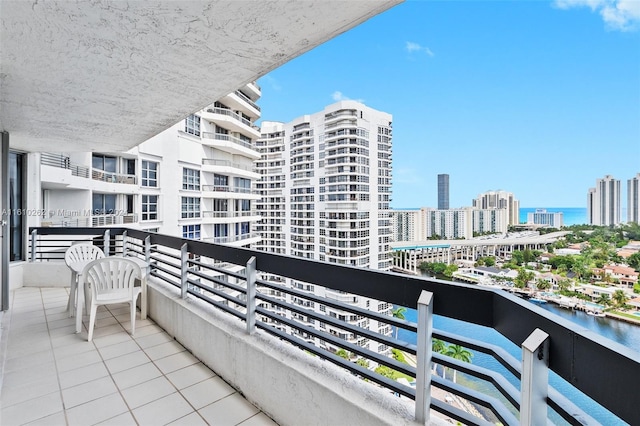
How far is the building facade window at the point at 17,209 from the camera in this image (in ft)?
16.5

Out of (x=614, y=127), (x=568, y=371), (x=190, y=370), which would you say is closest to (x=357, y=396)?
(x=568, y=371)

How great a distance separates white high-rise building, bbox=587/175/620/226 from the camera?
6.78 meters

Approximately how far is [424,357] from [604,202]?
9.33 meters

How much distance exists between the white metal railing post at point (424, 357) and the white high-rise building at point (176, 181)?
10889 millimetres

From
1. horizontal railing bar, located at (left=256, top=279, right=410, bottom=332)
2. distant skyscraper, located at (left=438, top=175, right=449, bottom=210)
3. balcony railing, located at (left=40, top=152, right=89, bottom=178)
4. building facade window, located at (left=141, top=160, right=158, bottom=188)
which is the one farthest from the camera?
distant skyscraper, located at (left=438, top=175, right=449, bottom=210)

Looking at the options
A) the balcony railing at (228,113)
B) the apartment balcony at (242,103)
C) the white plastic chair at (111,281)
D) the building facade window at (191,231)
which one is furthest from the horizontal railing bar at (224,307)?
the balcony railing at (228,113)

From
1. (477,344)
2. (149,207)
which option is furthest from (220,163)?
(477,344)

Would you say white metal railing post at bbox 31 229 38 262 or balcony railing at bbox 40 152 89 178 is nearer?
white metal railing post at bbox 31 229 38 262

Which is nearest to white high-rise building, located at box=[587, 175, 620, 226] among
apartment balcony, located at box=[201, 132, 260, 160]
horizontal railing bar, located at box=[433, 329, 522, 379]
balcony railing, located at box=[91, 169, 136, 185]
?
horizontal railing bar, located at box=[433, 329, 522, 379]

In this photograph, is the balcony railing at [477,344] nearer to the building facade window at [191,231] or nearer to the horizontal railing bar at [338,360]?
the horizontal railing bar at [338,360]

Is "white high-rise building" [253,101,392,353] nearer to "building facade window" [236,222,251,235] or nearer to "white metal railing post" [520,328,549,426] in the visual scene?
"building facade window" [236,222,251,235]

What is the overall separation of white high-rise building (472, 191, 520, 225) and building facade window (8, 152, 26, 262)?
775 inches

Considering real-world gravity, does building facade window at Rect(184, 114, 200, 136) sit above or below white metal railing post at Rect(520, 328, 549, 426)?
above

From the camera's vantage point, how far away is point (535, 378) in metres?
0.83
